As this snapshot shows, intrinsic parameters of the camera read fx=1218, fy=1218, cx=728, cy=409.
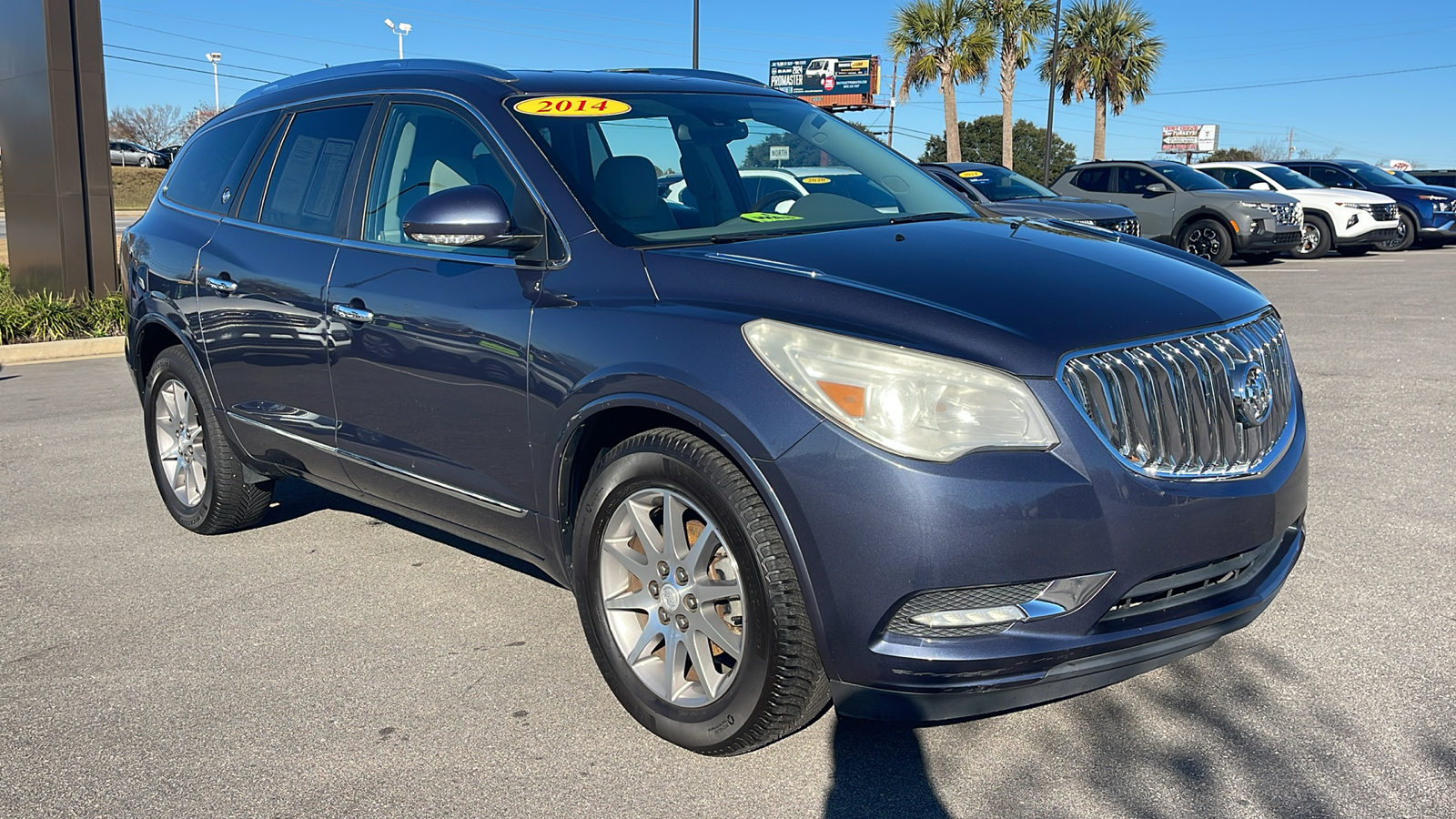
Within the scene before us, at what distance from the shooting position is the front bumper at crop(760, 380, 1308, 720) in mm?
2617

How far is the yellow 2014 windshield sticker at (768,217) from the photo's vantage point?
380 centimetres

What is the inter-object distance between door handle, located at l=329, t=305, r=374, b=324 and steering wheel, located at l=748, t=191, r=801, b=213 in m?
1.30

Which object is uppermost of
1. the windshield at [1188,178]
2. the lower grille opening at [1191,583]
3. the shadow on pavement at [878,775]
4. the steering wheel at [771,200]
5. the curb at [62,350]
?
the windshield at [1188,178]

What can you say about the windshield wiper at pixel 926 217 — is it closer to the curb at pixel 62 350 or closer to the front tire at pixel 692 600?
the front tire at pixel 692 600

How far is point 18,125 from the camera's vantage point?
12.7 metres

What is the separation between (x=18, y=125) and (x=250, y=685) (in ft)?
37.4

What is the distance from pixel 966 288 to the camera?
2.96 meters

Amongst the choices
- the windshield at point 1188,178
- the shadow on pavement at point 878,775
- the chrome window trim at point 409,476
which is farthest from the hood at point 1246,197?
the shadow on pavement at point 878,775

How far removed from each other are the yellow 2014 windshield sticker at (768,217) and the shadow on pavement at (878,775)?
152 centimetres

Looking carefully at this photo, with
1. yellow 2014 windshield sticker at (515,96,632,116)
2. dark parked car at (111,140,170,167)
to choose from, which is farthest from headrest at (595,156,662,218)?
dark parked car at (111,140,170,167)

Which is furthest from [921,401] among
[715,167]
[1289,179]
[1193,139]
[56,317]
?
[1193,139]

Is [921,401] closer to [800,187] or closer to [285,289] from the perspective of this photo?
[800,187]

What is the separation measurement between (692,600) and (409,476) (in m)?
1.33

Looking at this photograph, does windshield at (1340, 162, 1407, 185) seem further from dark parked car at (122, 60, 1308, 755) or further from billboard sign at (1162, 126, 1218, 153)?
billboard sign at (1162, 126, 1218, 153)
